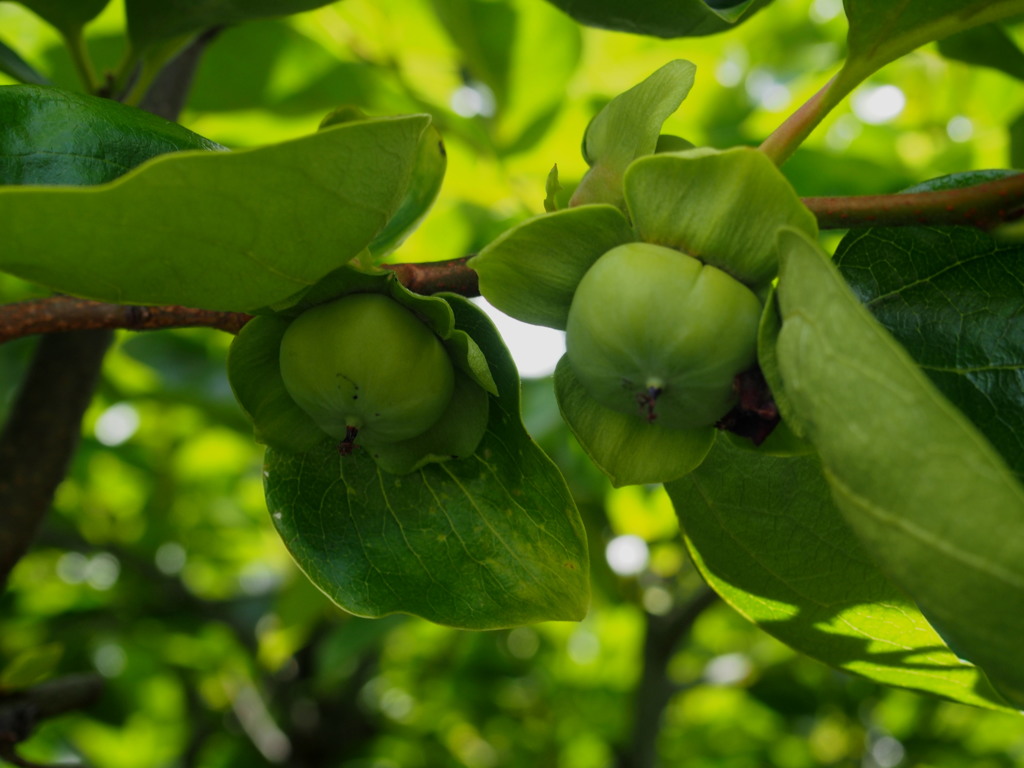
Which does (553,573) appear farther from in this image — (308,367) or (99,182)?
(99,182)

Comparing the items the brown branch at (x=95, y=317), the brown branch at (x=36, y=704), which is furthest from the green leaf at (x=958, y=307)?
the brown branch at (x=36, y=704)

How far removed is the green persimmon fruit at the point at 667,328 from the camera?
0.68 metres

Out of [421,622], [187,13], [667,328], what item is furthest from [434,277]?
[421,622]

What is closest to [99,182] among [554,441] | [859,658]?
[859,658]

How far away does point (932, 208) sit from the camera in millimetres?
747

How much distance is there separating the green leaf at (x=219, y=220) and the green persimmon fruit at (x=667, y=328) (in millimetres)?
162

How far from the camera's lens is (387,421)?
0.82 metres

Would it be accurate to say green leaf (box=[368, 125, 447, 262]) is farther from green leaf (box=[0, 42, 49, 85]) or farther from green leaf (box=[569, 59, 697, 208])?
green leaf (box=[0, 42, 49, 85])

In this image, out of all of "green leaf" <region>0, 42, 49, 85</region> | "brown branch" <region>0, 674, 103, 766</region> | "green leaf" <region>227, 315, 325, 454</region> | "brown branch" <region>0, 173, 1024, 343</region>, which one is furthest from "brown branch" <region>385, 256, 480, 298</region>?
Result: "brown branch" <region>0, 674, 103, 766</region>

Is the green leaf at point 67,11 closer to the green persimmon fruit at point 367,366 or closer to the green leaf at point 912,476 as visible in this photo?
the green persimmon fruit at point 367,366

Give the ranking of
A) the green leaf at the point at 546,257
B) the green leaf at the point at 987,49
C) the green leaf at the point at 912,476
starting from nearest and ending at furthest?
the green leaf at the point at 912,476 < the green leaf at the point at 546,257 < the green leaf at the point at 987,49

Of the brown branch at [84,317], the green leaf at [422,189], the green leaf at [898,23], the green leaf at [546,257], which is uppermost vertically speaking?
the green leaf at [898,23]

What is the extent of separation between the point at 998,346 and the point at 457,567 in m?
0.50

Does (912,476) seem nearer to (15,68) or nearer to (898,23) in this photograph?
(898,23)
